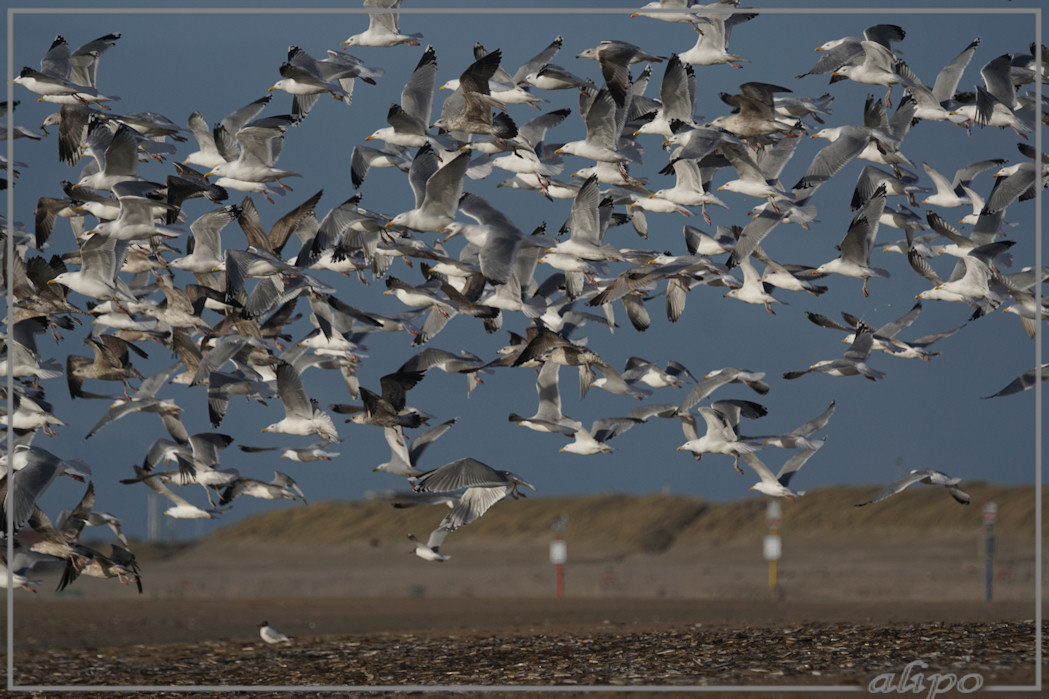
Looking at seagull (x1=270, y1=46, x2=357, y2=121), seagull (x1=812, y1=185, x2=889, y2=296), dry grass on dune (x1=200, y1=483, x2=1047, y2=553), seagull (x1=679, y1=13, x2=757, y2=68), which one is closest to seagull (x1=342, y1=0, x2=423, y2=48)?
seagull (x1=270, y1=46, x2=357, y2=121)

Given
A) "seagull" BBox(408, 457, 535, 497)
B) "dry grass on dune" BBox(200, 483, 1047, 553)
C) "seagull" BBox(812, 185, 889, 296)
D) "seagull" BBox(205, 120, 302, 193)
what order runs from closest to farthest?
"seagull" BBox(408, 457, 535, 497) → "seagull" BBox(812, 185, 889, 296) → "seagull" BBox(205, 120, 302, 193) → "dry grass on dune" BBox(200, 483, 1047, 553)

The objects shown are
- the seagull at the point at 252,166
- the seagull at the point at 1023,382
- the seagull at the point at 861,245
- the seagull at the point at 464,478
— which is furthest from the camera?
the seagull at the point at 252,166

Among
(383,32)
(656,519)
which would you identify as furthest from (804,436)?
(656,519)

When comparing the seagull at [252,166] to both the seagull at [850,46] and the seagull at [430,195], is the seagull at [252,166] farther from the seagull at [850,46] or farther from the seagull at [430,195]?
the seagull at [850,46]

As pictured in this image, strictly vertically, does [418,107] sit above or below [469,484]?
above

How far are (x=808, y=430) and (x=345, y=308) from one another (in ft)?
19.6

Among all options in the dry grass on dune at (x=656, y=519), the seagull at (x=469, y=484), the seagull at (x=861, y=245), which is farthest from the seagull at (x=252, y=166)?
the dry grass on dune at (x=656, y=519)

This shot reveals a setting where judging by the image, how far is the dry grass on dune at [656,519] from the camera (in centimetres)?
4631

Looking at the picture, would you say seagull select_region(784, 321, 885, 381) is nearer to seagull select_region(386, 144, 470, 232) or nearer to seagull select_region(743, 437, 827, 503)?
seagull select_region(743, 437, 827, 503)

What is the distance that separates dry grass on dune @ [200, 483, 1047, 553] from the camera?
152 feet

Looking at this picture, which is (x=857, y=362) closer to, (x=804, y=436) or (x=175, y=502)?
(x=804, y=436)

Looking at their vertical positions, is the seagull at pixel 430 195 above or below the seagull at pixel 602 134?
below

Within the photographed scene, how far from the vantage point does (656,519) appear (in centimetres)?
5244

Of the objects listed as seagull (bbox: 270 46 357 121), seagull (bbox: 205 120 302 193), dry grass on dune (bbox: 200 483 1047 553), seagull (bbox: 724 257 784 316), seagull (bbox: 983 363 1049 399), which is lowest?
dry grass on dune (bbox: 200 483 1047 553)
